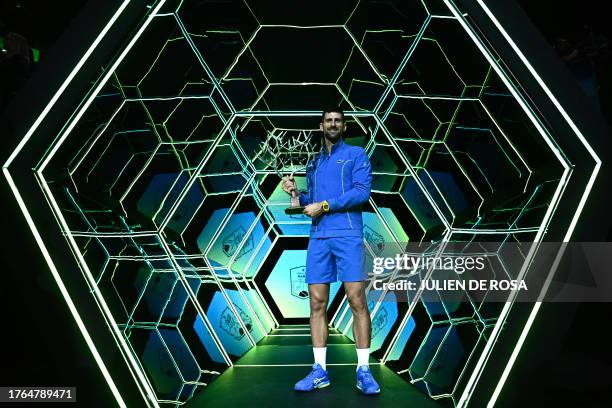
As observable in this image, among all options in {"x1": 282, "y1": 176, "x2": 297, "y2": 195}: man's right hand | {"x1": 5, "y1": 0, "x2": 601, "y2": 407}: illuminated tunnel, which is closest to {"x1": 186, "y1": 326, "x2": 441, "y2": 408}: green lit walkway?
{"x1": 5, "y1": 0, "x2": 601, "y2": 407}: illuminated tunnel

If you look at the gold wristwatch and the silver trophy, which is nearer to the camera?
the gold wristwatch

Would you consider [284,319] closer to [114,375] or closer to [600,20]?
[114,375]

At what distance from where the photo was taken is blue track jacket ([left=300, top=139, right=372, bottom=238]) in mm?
3463

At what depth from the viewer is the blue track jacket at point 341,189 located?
11.4 feet

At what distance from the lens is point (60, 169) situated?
2.96 meters

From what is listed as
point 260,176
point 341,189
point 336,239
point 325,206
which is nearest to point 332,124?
point 341,189

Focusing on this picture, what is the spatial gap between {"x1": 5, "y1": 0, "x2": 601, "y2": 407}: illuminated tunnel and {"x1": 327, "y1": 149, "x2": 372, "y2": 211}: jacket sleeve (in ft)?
2.77

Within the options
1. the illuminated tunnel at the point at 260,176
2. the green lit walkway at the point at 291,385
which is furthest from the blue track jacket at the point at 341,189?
the green lit walkway at the point at 291,385

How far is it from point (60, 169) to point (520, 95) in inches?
99.9

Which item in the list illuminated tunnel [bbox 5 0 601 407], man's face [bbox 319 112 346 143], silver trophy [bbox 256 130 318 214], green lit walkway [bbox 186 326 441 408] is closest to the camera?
illuminated tunnel [bbox 5 0 601 407]

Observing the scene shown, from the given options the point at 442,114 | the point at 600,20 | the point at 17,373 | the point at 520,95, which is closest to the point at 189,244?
the point at 17,373

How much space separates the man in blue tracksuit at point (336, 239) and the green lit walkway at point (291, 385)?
154 millimetres

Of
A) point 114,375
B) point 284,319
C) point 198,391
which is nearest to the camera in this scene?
point 114,375

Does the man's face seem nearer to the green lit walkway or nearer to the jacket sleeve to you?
the jacket sleeve
